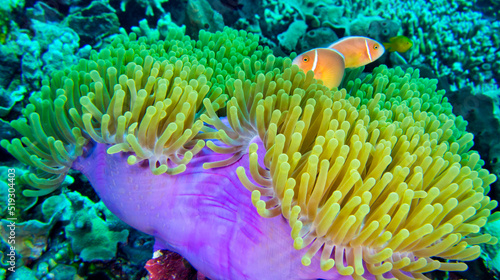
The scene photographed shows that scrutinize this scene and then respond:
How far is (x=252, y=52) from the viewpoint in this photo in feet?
7.68

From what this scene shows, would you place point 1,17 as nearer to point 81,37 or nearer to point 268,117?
point 81,37

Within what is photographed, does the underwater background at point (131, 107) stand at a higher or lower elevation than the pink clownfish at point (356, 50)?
lower

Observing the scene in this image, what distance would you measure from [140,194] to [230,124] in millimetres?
575

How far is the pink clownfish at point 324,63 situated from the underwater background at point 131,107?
0.50ft

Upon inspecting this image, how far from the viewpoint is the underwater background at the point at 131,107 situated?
5.06 ft

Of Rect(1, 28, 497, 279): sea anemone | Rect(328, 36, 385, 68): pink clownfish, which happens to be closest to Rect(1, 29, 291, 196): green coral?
Rect(1, 28, 497, 279): sea anemone

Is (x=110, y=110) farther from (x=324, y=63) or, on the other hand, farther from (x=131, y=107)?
(x=324, y=63)

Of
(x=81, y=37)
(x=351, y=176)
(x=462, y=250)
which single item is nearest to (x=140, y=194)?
(x=351, y=176)

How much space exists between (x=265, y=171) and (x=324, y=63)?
970 millimetres

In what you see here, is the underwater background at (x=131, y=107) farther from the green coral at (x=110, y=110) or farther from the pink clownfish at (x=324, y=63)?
the pink clownfish at (x=324, y=63)

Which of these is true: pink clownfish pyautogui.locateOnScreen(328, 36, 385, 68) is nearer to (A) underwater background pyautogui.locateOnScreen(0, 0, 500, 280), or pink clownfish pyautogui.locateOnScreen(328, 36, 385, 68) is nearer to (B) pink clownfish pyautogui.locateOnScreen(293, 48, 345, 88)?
(A) underwater background pyautogui.locateOnScreen(0, 0, 500, 280)

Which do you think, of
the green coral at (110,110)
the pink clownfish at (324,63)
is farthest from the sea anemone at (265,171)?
the pink clownfish at (324,63)

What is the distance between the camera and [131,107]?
1529 mm

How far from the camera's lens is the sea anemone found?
1.24m
